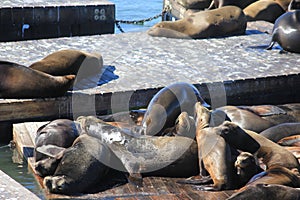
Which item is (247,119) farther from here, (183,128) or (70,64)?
(70,64)

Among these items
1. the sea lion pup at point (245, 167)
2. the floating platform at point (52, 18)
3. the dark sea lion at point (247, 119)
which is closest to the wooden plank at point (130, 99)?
the dark sea lion at point (247, 119)

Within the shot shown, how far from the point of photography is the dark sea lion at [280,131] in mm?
5906

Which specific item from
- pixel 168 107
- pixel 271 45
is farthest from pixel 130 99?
pixel 271 45

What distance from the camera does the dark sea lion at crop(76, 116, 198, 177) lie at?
535 cm

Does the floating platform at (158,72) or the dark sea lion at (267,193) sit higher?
the dark sea lion at (267,193)

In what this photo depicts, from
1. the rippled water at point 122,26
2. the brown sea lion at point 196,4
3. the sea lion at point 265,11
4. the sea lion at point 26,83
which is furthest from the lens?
the brown sea lion at point 196,4

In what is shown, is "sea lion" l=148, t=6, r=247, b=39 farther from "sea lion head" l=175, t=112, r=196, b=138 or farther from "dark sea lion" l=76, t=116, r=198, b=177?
"dark sea lion" l=76, t=116, r=198, b=177

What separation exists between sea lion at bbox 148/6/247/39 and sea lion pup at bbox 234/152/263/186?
4988 mm

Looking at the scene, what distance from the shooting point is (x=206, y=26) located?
995 centimetres

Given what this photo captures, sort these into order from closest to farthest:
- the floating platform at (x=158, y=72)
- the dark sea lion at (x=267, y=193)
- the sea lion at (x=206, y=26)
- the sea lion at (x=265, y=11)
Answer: the dark sea lion at (x=267, y=193)
the floating platform at (x=158, y=72)
the sea lion at (x=206, y=26)
the sea lion at (x=265, y=11)

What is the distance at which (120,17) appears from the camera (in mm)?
16453

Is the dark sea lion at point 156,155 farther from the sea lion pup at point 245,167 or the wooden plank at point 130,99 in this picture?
the wooden plank at point 130,99

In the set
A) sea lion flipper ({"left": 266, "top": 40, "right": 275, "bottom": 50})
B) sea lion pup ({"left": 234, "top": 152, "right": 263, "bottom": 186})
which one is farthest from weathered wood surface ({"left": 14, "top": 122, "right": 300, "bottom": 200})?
sea lion flipper ({"left": 266, "top": 40, "right": 275, "bottom": 50})

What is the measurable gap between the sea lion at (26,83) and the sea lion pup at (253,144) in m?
2.21
